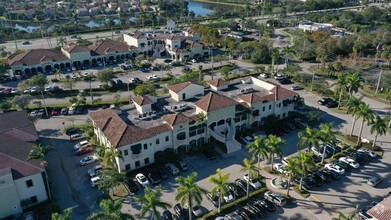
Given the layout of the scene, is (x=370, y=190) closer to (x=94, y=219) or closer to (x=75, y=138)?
(x=94, y=219)

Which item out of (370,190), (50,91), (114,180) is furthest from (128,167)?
(50,91)

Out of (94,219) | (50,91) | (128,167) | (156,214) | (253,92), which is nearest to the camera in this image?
(94,219)

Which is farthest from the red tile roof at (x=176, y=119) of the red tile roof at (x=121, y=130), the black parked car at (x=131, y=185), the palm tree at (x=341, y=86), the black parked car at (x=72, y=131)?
the palm tree at (x=341, y=86)

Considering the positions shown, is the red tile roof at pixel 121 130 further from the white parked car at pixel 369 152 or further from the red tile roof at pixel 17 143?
the white parked car at pixel 369 152

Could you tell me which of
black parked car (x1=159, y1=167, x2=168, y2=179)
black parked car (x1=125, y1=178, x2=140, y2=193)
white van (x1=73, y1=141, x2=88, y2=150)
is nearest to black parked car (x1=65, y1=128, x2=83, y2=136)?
white van (x1=73, y1=141, x2=88, y2=150)

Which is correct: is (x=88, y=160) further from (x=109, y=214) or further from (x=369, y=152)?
(x=369, y=152)

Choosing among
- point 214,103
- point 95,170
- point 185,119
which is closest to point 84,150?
point 95,170
